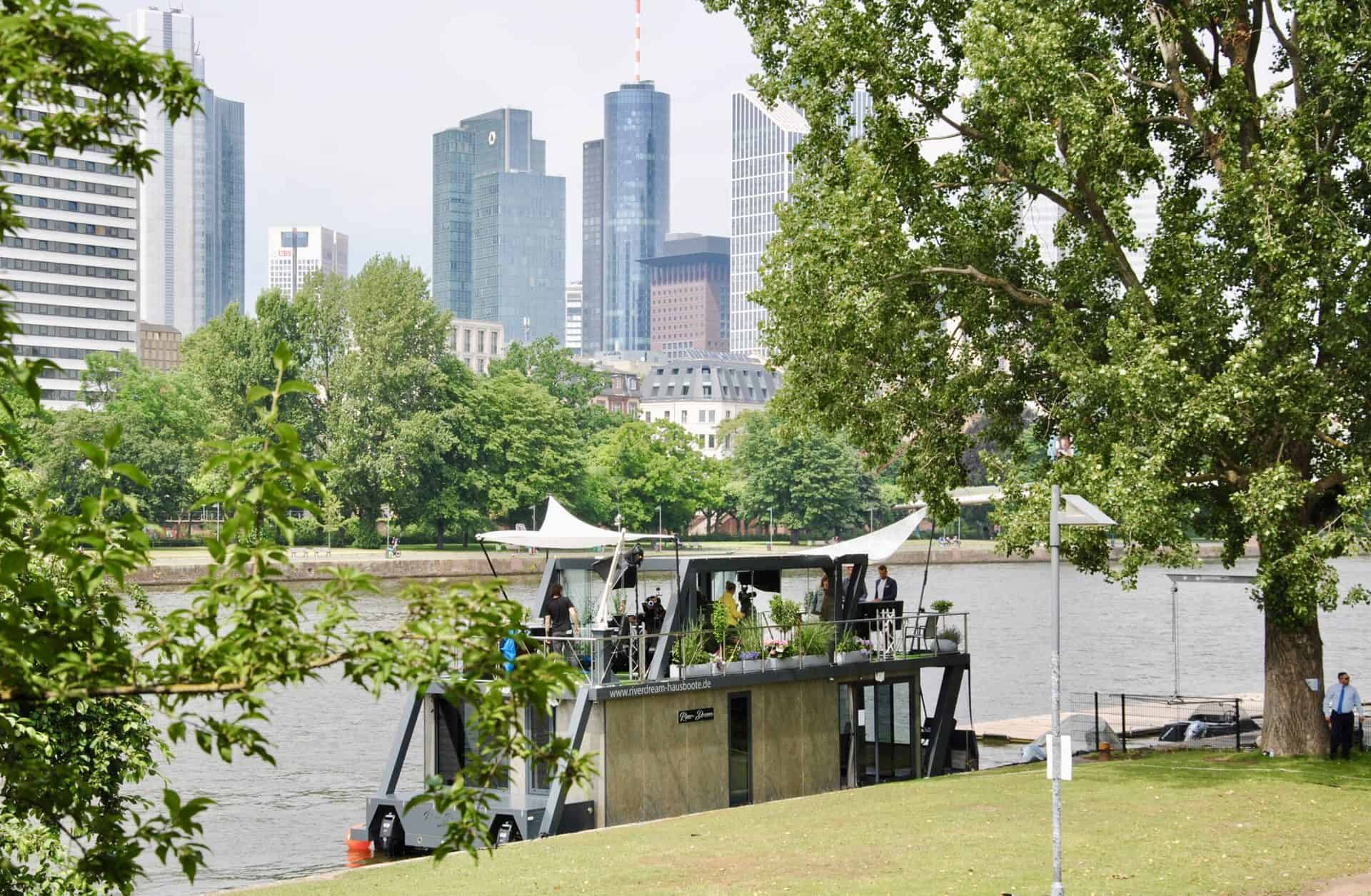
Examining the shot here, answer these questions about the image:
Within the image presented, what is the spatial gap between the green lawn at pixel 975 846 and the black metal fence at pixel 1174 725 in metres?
6.73

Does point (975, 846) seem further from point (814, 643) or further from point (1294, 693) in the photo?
point (1294, 693)

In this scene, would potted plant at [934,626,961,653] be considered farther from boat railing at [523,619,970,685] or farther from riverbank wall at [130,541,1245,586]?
riverbank wall at [130,541,1245,586]

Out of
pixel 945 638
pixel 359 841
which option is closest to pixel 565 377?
pixel 945 638

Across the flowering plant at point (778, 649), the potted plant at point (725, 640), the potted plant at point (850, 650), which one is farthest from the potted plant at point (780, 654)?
the potted plant at point (850, 650)

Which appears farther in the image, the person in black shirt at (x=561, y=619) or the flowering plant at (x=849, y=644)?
the flowering plant at (x=849, y=644)

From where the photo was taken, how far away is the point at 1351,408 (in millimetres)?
24016

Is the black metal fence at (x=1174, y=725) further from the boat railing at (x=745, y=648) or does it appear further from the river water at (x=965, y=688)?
the boat railing at (x=745, y=648)

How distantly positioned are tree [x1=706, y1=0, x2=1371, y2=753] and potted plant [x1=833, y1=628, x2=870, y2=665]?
291 cm

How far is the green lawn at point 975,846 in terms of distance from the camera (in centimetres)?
1733

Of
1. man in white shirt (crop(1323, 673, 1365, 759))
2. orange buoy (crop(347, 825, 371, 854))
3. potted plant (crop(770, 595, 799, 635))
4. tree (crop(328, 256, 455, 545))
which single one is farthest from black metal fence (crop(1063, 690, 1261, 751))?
tree (crop(328, 256, 455, 545))

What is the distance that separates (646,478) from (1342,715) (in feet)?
342

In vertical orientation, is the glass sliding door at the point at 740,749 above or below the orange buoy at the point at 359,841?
above

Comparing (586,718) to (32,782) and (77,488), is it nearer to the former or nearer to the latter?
A: (32,782)

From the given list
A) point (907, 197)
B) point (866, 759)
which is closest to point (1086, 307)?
point (907, 197)
